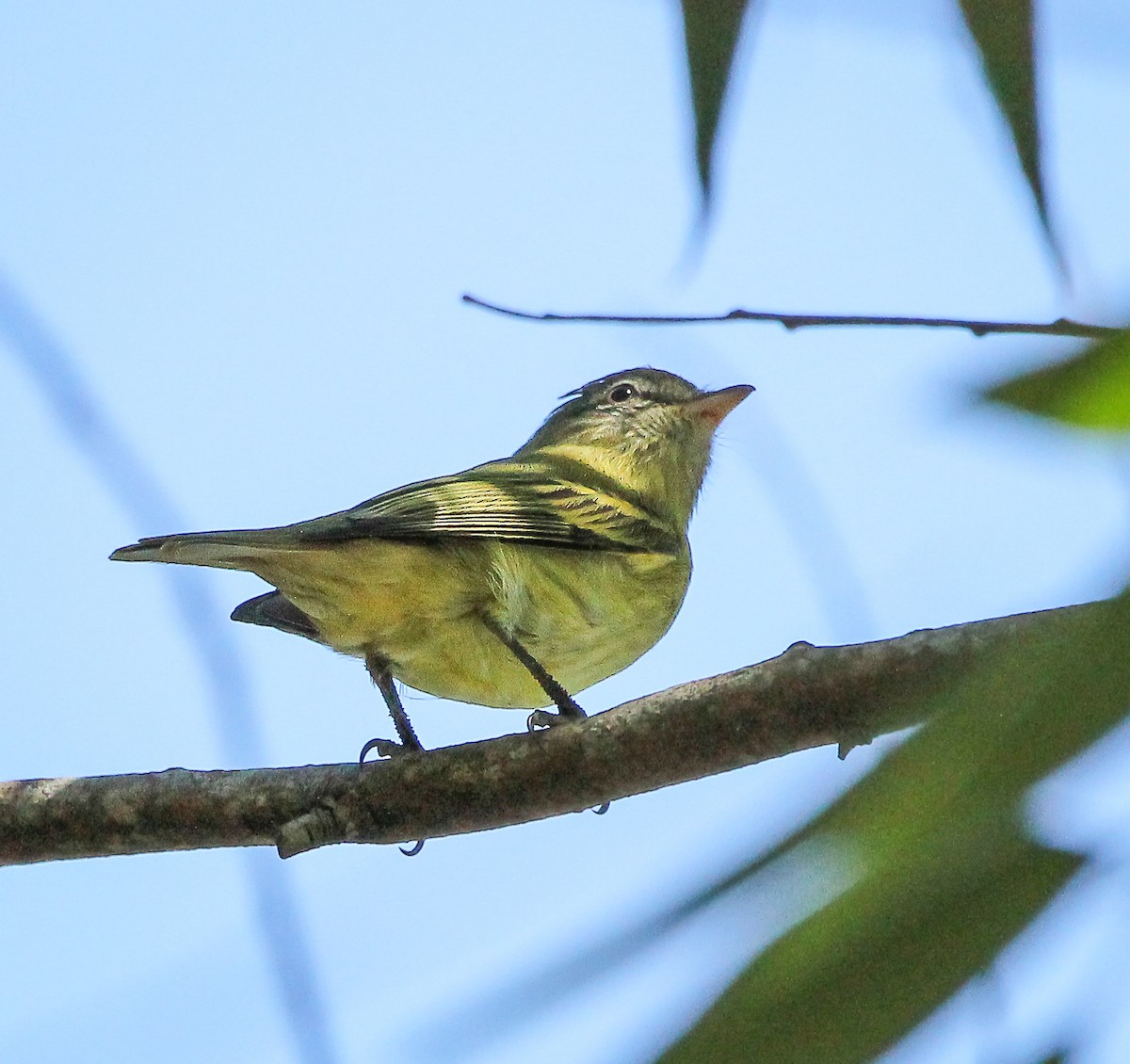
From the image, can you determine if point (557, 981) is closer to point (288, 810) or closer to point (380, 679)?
point (288, 810)

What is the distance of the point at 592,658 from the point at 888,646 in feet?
7.79

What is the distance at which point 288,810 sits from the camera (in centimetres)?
298

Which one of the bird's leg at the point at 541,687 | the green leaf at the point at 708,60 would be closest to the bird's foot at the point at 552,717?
the bird's leg at the point at 541,687

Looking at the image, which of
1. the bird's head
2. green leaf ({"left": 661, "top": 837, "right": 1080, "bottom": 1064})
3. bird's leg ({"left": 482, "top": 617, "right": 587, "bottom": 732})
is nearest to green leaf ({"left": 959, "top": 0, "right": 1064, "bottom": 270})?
green leaf ({"left": 661, "top": 837, "right": 1080, "bottom": 1064})

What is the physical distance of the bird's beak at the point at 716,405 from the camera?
579 cm

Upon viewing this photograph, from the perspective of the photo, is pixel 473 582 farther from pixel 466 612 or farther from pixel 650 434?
pixel 650 434

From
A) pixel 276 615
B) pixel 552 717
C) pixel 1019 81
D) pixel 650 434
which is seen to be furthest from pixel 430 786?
pixel 650 434

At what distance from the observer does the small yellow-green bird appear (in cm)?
398

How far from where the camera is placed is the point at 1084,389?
1.18 m

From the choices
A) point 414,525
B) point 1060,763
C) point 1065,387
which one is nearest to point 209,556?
point 414,525

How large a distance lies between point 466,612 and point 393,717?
0.38 metres

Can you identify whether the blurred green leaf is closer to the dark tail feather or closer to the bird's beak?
the dark tail feather

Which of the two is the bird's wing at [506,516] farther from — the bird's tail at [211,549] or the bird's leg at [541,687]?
the bird's leg at [541,687]

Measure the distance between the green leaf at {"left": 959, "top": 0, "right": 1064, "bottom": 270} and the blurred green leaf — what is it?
0.74 m
